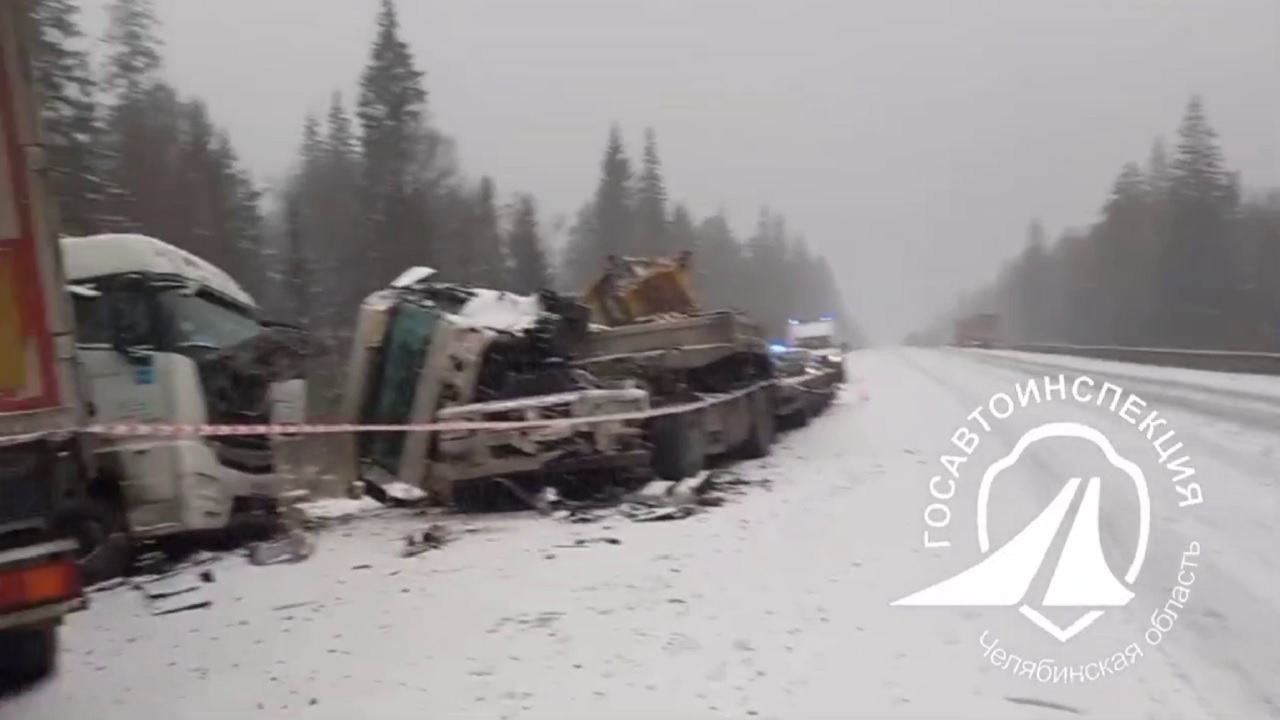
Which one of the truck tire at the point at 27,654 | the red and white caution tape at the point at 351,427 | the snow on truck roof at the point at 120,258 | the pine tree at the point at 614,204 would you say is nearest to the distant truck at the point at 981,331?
the pine tree at the point at 614,204

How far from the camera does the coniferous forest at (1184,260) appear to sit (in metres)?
62.6

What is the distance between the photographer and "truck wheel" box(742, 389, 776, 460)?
40.8 ft

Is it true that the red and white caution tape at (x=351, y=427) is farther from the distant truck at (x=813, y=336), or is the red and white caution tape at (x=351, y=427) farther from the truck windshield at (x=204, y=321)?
the distant truck at (x=813, y=336)

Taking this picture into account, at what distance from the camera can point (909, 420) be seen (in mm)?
14617

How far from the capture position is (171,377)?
7.29 m

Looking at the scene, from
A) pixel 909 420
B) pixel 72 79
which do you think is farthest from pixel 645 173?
pixel 909 420

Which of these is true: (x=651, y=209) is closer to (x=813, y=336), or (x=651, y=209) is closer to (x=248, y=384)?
(x=813, y=336)

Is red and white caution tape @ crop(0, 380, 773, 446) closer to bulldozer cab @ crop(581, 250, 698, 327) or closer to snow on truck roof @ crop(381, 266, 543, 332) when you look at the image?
snow on truck roof @ crop(381, 266, 543, 332)

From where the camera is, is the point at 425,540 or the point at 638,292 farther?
the point at 638,292

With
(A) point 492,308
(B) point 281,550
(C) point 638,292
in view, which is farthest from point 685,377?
(B) point 281,550

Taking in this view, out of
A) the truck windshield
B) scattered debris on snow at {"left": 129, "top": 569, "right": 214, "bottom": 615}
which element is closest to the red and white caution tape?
the truck windshield

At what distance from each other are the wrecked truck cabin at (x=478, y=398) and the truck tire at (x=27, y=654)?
3.65m

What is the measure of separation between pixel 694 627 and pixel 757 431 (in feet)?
23.3

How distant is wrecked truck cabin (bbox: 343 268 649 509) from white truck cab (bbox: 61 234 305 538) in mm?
1133
